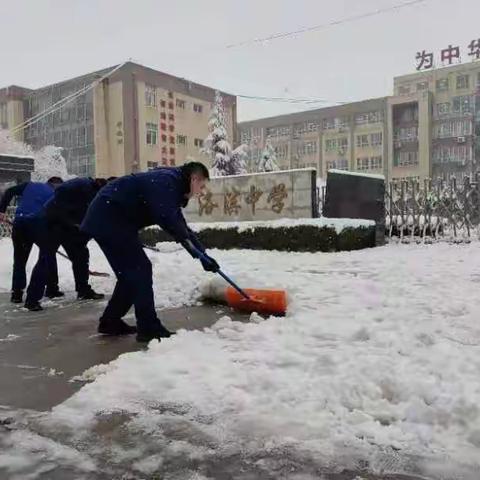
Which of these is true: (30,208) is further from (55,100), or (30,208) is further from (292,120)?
(292,120)

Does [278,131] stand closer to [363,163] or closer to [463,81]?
[363,163]

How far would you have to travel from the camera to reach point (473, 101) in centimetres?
4450

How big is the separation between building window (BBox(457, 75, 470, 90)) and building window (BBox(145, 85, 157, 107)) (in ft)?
82.6

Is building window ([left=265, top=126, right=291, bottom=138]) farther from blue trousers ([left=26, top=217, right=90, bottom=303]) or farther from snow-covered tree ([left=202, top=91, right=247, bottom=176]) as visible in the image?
blue trousers ([left=26, top=217, right=90, bottom=303])

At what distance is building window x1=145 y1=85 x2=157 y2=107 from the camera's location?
36.9 meters

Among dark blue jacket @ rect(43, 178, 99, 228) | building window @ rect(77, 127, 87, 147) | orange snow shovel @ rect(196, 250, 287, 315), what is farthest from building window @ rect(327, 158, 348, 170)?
orange snow shovel @ rect(196, 250, 287, 315)

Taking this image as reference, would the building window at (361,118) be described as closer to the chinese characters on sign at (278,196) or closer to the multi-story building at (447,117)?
the multi-story building at (447,117)

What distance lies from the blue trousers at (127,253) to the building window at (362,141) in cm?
4891

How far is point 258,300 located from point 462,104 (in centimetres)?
4587

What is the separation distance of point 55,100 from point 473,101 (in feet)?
107

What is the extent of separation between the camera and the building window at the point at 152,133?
3716 centimetres

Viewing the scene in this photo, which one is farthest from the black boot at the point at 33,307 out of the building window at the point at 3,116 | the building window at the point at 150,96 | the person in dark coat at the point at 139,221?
the building window at the point at 3,116

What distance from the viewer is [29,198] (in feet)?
18.1

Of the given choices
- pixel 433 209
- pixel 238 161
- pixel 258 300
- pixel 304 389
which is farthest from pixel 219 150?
pixel 304 389
